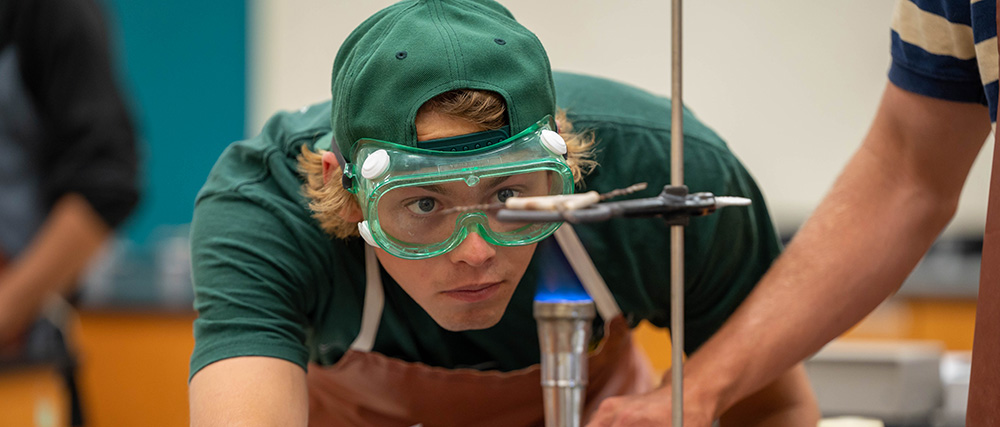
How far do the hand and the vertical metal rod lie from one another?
247 mm

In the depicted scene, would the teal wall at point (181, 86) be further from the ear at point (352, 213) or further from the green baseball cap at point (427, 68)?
the green baseball cap at point (427, 68)

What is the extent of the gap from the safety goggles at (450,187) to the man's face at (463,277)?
28 mm

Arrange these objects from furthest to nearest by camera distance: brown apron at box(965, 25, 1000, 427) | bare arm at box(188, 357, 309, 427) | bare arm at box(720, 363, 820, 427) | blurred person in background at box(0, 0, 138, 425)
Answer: blurred person in background at box(0, 0, 138, 425) → bare arm at box(720, 363, 820, 427) → bare arm at box(188, 357, 309, 427) → brown apron at box(965, 25, 1000, 427)

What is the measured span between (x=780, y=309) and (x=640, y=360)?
413mm

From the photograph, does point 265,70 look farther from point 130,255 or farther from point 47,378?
point 47,378

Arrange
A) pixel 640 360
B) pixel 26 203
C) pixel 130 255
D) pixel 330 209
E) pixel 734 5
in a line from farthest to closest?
pixel 130 255 → pixel 734 5 → pixel 26 203 → pixel 640 360 → pixel 330 209

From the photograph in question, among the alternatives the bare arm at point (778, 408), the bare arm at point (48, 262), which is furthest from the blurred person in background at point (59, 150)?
the bare arm at point (778, 408)

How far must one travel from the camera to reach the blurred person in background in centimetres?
231

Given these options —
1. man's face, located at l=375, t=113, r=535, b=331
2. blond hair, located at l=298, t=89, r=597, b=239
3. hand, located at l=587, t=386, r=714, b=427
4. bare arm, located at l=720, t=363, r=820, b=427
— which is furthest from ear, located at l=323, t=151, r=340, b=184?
bare arm, located at l=720, t=363, r=820, b=427

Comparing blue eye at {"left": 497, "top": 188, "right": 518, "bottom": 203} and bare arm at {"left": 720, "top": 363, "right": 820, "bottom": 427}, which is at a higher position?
blue eye at {"left": 497, "top": 188, "right": 518, "bottom": 203}

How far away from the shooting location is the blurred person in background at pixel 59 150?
2.31m

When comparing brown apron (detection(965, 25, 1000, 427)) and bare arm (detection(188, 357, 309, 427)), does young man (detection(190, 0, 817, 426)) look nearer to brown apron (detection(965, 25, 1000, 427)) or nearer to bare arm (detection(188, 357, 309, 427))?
bare arm (detection(188, 357, 309, 427))

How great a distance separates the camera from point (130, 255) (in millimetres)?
4324

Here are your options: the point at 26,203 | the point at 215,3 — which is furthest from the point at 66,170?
the point at 215,3
